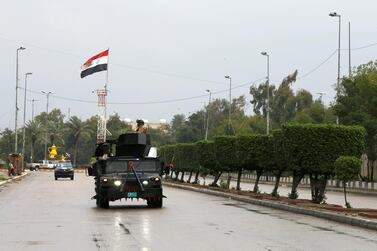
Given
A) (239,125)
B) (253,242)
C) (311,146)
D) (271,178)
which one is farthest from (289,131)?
(239,125)

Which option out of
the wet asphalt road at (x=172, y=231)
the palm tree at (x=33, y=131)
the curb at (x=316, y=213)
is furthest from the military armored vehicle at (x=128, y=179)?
the palm tree at (x=33, y=131)

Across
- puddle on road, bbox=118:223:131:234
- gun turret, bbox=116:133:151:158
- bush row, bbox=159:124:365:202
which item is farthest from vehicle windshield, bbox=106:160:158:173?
puddle on road, bbox=118:223:131:234

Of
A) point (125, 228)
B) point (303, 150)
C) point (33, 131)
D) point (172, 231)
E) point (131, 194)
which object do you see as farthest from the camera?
point (33, 131)

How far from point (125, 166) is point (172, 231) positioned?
8.90 m

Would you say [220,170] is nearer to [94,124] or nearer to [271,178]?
[271,178]

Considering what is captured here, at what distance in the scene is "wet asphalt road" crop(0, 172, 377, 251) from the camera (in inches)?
520

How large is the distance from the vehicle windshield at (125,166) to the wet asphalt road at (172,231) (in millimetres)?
1705

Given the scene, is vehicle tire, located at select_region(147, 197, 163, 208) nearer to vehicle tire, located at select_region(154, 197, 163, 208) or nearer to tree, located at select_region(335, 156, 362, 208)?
vehicle tire, located at select_region(154, 197, 163, 208)

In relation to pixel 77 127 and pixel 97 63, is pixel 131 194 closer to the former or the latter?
pixel 97 63

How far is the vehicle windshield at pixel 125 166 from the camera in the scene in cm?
2442

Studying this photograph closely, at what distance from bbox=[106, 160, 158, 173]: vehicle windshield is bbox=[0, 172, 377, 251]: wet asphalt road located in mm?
1705

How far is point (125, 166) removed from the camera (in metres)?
24.4

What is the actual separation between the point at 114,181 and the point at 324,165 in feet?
24.7

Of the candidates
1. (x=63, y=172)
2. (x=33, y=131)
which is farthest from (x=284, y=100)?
(x=63, y=172)
